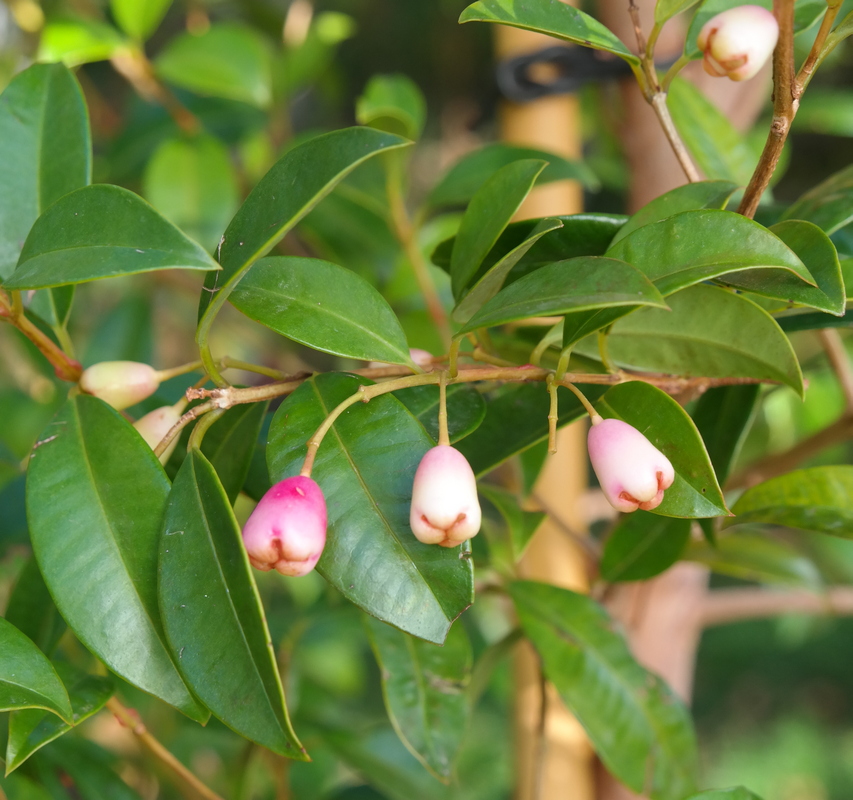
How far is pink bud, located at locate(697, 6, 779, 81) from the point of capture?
1.08 ft

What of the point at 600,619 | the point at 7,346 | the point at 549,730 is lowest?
the point at 7,346

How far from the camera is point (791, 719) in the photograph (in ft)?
7.91

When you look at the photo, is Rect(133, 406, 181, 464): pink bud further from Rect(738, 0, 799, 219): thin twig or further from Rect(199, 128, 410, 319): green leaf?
Rect(738, 0, 799, 219): thin twig

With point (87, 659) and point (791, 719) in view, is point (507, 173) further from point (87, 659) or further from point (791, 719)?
point (791, 719)

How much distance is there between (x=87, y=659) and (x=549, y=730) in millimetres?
409

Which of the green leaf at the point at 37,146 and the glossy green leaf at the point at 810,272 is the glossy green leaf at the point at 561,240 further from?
the green leaf at the point at 37,146

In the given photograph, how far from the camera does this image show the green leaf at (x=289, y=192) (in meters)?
0.32

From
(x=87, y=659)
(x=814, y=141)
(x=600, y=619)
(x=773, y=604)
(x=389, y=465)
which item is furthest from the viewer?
(x=814, y=141)

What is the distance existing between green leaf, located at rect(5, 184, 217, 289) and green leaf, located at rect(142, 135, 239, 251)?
1.43ft

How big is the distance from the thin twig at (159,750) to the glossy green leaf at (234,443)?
16 cm

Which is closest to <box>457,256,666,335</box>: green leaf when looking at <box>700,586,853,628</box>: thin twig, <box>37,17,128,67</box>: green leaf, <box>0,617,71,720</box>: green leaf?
<box>0,617,71,720</box>: green leaf

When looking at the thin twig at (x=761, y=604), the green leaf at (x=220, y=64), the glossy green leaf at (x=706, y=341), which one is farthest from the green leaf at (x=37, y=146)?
the thin twig at (x=761, y=604)

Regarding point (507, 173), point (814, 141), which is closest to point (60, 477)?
point (507, 173)

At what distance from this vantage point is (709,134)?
1.98 feet
